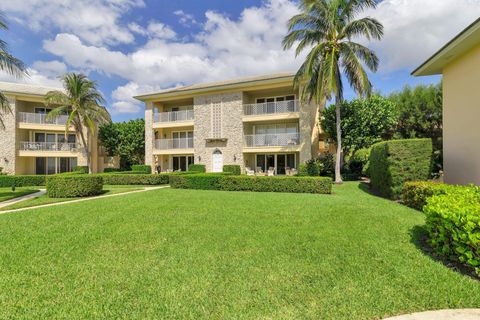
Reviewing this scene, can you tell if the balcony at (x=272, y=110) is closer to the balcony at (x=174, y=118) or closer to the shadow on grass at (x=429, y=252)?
the balcony at (x=174, y=118)

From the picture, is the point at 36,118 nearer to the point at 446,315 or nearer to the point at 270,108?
the point at 270,108

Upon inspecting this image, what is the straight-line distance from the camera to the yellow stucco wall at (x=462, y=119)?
8867mm

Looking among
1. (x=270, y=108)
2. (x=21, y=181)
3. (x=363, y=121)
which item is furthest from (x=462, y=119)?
(x=21, y=181)

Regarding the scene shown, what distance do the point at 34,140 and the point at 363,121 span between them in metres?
31.8

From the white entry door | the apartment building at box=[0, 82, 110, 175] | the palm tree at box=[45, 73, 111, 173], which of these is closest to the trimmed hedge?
the white entry door

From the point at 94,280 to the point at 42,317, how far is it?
2.95 feet

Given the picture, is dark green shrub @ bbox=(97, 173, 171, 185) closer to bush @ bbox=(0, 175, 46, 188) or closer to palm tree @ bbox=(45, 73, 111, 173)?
bush @ bbox=(0, 175, 46, 188)

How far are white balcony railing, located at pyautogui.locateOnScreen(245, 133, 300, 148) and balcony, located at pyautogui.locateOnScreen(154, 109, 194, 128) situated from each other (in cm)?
637

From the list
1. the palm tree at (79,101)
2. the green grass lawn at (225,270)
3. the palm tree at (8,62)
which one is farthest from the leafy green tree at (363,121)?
the palm tree at (79,101)

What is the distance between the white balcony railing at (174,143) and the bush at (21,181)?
994cm

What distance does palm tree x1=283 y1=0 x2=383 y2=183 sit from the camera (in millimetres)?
16656

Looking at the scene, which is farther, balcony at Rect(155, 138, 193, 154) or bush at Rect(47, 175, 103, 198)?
balcony at Rect(155, 138, 193, 154)

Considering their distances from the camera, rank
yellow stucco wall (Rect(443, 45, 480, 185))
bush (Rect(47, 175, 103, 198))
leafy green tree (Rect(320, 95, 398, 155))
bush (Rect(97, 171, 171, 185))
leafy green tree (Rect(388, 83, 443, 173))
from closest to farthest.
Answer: yellow stucco wall (Rect(443, 45, 480, 185)), bush (Rect(47, 175, 103, 198)), bush (Rect(97, 171, 171, 185)), leafy green tree (Rect(320, 95, 398, 155)), leafy green tree (Rect(388, 83, 443, 173))

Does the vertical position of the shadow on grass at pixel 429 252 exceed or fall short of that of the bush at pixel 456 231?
it falls short
